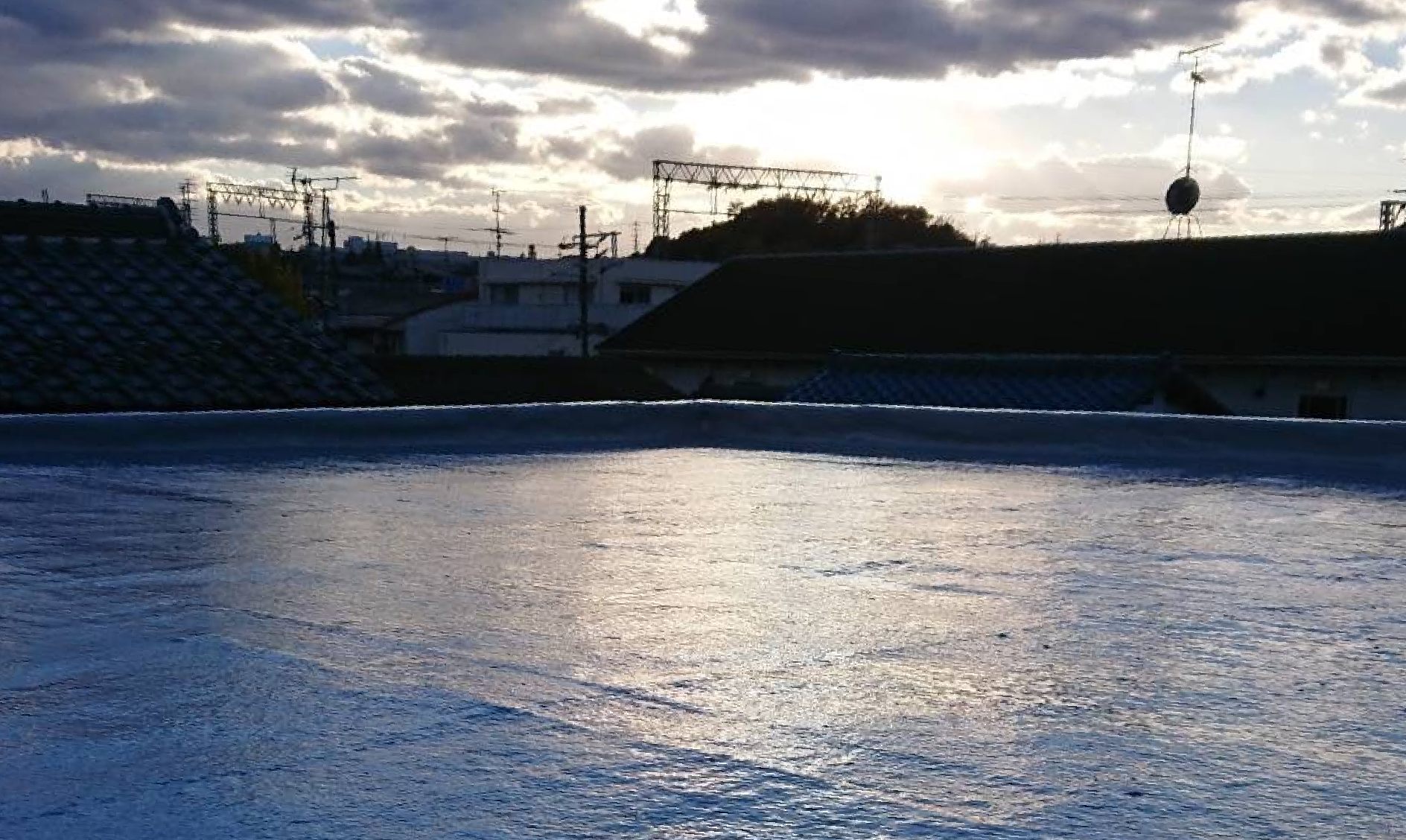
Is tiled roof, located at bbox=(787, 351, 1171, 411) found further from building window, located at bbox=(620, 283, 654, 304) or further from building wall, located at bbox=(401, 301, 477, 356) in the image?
building wall, located at bbox=(401, 301, 477, 356)

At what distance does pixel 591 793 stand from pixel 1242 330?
23883 mm

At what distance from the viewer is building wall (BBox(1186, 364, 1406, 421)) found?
2131 cm

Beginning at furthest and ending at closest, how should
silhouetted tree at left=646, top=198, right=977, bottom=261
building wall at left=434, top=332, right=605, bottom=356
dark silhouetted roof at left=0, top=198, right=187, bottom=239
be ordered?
1. silhouetted tree at left=646, top=198, right=977, bottom=261
2. building wall at left=434, top=332, right=605, bottom=356
3. dark silhouetted roof at left=0, top=198, right=187, bottom=239

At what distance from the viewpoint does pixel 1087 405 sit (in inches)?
648

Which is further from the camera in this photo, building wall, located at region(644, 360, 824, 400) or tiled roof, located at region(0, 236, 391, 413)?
building wall, located at region(644, 360, 824, 400)

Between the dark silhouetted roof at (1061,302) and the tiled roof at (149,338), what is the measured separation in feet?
54.4

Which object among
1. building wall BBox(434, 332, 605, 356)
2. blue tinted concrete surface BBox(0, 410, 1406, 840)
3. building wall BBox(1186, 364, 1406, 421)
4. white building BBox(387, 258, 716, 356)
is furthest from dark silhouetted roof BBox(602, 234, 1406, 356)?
blue tinted concrete surface BBox(0, 410, 1406, 840)

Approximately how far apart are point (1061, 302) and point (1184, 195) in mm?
9898

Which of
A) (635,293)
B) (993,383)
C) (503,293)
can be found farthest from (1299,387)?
(503,293)

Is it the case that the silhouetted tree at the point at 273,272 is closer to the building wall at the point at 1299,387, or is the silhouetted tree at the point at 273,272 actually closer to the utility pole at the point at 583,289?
the utility pole at the point at 583,289

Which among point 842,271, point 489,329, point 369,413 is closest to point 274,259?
point 489,329

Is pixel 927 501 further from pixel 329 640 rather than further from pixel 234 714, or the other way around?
pixel 234 714

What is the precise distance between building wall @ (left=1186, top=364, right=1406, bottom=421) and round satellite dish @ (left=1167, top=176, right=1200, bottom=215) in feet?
41.1

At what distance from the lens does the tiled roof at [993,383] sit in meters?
16.8
